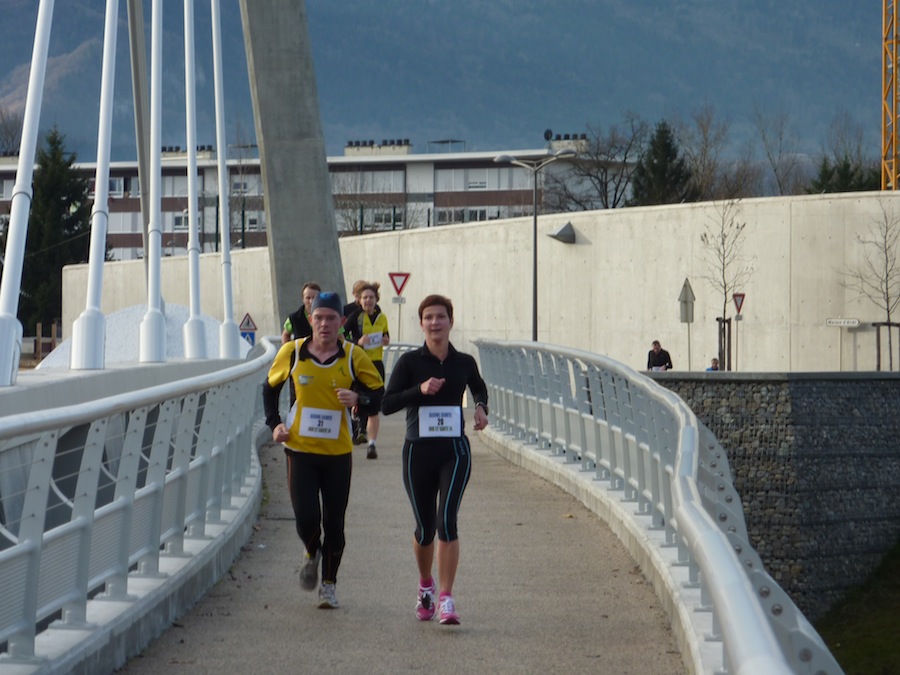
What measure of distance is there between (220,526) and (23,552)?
15.3 feet

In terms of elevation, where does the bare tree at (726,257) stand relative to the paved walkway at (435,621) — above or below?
above

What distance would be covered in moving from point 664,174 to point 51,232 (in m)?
34.7

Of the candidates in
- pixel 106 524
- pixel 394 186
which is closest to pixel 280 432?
pixel 106 524

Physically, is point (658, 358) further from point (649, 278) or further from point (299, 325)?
point (299, 325)

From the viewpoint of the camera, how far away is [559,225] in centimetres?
5206

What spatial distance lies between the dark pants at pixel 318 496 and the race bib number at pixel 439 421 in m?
0.55

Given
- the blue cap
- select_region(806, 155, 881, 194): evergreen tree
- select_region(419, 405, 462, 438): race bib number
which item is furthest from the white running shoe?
select_region(806, 155, 881, 194): evergreen tree

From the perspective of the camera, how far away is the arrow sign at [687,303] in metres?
44.5

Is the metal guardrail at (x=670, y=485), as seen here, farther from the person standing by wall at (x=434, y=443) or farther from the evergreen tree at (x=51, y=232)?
the evergreen tree at (x=51, y=232)

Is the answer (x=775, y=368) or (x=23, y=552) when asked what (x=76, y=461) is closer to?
(x=23, y=552)

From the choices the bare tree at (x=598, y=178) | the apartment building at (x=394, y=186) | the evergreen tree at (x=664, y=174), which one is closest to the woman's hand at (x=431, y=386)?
the evergreen tree at (x=664, y=174)

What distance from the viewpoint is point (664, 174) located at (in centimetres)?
9562

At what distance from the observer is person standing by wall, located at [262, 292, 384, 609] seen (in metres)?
8.59

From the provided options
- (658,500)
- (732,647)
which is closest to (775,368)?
(658,500)
